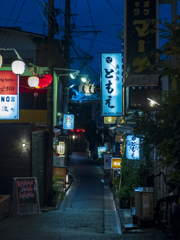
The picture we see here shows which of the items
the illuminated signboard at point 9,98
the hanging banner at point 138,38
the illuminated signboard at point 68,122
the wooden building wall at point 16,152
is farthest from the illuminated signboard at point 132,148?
the illuminated signboard at point 68,122

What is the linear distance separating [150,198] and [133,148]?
4.96m

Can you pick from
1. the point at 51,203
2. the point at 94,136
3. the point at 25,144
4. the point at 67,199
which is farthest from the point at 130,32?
the point at 94,136

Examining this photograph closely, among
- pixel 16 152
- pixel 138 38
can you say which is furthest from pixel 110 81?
pixel 16 152

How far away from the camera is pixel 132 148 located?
15328 mm

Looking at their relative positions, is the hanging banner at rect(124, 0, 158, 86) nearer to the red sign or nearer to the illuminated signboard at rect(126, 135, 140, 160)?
the illuminated signboard at rect(126, 135, 140, 160)

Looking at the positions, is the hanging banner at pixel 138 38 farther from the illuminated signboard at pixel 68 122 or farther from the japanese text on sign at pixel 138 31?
the illuminated signboard at pixel 68 122

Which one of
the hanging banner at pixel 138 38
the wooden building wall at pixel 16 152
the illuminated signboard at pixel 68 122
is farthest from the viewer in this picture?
the illuminated signboard at pixel 68 122

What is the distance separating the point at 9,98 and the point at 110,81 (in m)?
5.86

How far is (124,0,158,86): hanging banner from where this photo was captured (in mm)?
12133

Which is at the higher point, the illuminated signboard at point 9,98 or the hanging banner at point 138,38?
the hanging banner at point 138,38

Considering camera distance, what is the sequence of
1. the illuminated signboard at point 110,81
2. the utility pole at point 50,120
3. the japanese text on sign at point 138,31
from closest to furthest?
the japanese text on sign at point 138,31 → the utility pole at point 50,120 → the illuminated signboard at point 110,81

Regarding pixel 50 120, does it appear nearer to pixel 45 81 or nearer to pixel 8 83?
pixel 45 81

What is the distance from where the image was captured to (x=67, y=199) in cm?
2083

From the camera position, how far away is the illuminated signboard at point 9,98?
15453mm
